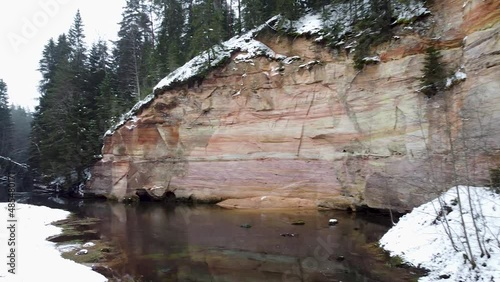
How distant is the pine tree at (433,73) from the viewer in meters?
16.0

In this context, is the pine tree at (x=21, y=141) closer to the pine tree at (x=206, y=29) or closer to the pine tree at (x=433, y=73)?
the pine tree at (x=206, y=29)

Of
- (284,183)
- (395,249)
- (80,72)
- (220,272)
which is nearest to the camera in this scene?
(220,272)

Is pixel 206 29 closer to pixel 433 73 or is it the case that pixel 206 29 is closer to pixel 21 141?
pixel 433 73

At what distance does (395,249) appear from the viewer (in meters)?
10.5

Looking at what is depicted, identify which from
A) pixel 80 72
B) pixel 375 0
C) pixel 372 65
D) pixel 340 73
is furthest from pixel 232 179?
pixel 80 72

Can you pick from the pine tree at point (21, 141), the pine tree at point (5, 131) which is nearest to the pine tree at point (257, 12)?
the pine tree at point (21, 141)

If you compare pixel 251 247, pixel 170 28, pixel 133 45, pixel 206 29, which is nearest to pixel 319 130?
pixel 251 247

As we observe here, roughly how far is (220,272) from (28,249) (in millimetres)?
5990

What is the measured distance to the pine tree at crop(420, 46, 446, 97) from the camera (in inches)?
630

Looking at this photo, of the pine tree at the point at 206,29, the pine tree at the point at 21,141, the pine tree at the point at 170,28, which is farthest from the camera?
the pine tree at the point at 21,141

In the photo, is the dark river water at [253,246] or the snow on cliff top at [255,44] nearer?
the dark river water at [253,246]

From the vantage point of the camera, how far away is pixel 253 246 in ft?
41.2

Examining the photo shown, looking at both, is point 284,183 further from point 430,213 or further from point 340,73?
point 430,213

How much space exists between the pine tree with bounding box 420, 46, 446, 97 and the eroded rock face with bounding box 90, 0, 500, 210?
351 mm
